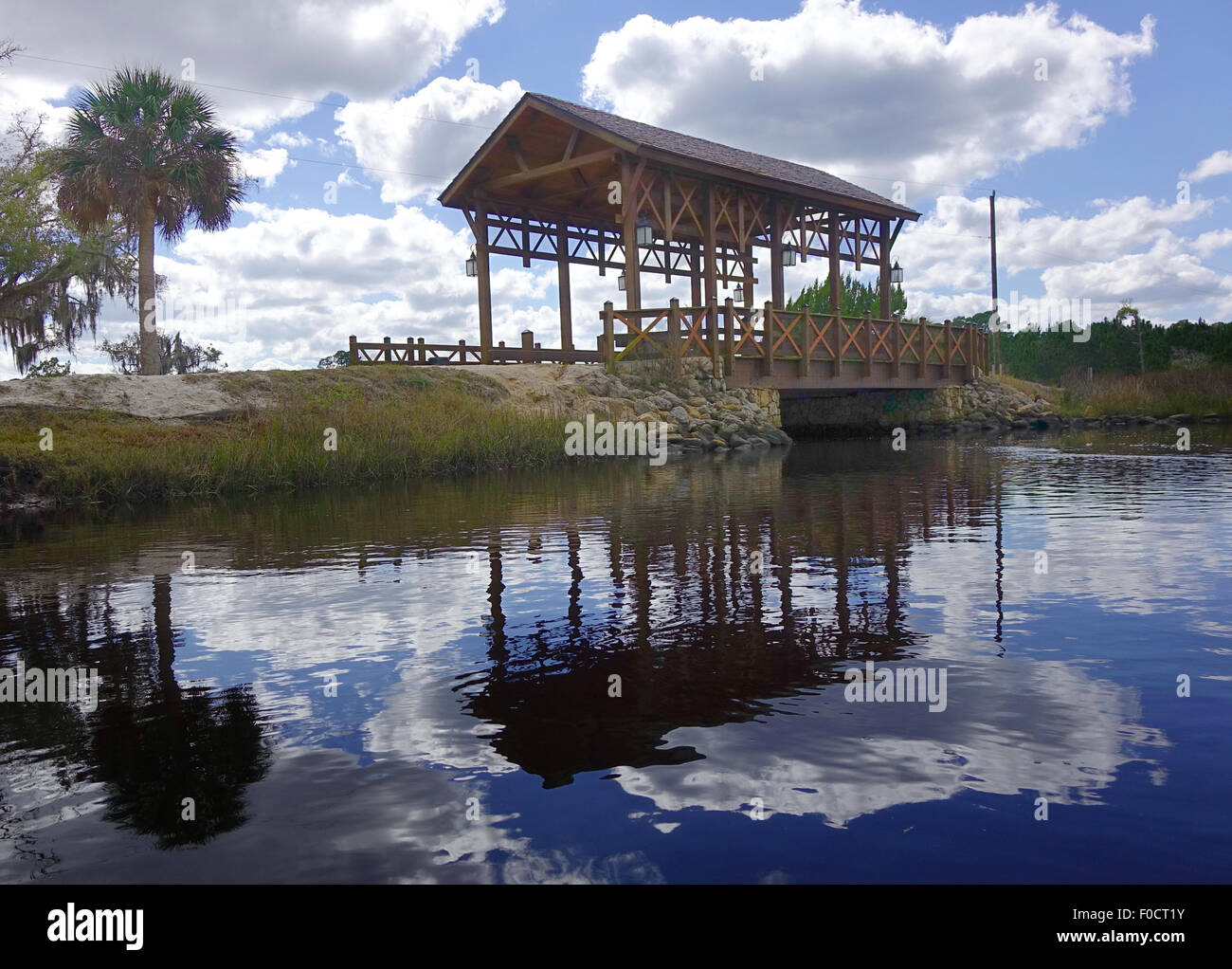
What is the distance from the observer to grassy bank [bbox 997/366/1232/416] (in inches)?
1133

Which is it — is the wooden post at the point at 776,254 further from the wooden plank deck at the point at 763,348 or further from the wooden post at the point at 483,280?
the wooden post at the point at 483,280

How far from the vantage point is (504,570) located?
22.6ft

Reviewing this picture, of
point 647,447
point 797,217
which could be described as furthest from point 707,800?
point 797,217

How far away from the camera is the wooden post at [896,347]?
1117 inches

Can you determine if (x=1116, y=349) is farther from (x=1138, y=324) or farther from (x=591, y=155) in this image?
(x=591, y=155)

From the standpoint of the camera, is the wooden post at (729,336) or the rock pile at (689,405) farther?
the wooden post at (729,336)

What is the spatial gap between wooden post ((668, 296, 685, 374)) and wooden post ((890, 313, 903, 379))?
874 cm

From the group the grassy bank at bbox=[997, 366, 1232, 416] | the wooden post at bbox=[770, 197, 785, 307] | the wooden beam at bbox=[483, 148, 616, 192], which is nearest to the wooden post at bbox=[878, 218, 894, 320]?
the wooden post at bbox=[770, 197, 785, 307]

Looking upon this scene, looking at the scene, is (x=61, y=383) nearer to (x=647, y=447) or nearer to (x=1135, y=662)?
(x=647, y=447)

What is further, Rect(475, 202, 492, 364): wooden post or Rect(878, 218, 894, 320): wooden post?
Rect(878, 218, 894, 320): wooden post

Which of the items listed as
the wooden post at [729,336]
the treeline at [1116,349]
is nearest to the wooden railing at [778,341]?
the wooden post at [729,336]

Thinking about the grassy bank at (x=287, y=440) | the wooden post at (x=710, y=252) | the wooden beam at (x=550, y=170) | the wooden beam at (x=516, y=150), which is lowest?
the grassy bank at (x=287, y=440)

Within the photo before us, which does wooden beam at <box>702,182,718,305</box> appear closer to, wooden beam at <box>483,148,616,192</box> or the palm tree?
wooden beam at <box>483,148,616,192</box>
